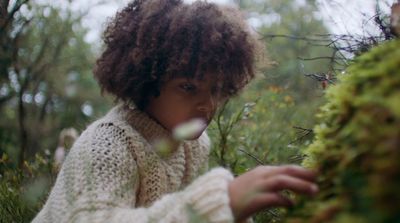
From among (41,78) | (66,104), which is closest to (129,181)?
(41,78)

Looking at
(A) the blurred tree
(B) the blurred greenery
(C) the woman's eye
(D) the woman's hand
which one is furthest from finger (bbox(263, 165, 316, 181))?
(A) the blurred tree

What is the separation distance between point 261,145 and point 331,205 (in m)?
2.99

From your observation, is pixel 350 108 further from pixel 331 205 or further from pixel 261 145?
pixel 261 145

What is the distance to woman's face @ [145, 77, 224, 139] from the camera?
1.60 meters

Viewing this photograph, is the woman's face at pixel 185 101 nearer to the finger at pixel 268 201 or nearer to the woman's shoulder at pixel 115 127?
the woman's shoulder at pixel 115 127

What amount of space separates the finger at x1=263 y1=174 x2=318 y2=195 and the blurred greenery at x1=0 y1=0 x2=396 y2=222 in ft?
2.22

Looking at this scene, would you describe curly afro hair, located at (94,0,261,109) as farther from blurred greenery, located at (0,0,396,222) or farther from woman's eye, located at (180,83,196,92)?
blurred greenery, located at (0,0,396,222)

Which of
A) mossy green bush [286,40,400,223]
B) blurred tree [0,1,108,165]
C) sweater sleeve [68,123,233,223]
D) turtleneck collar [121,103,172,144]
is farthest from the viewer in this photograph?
blurred tree [0,1,108,165]

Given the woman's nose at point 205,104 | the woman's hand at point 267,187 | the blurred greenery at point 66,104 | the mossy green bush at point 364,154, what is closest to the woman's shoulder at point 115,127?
the woman's nose at point 205,104

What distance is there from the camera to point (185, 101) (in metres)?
1.60

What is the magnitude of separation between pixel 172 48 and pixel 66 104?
4675mm

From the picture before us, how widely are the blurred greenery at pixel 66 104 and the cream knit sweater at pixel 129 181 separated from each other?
0.30 metres

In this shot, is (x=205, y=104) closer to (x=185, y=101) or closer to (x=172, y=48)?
(x=185, y=101)

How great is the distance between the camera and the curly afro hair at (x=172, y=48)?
1693 millimetres
